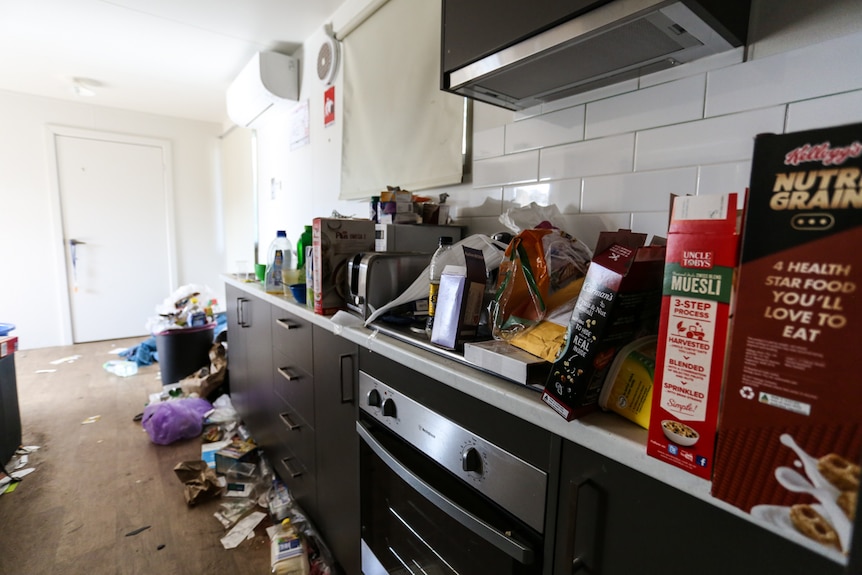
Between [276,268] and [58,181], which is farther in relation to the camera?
[58,181]

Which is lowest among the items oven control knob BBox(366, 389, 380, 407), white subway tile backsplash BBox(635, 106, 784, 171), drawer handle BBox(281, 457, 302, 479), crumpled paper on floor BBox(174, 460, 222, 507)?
crumpled paper on floor BBox(174, 460, 222, 507)

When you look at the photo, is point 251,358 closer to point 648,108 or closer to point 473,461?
point 473,461

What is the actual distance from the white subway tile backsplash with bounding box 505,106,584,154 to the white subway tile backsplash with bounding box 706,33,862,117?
304mm

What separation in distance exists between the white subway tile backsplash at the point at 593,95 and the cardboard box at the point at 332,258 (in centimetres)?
68

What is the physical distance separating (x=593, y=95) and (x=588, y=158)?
6.0 inches

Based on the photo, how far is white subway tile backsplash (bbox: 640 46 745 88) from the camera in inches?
30.3

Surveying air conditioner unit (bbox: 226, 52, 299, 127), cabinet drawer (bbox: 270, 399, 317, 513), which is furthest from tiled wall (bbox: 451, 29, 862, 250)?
air conditioner unit (bbox: 226, 52, 299, 127)

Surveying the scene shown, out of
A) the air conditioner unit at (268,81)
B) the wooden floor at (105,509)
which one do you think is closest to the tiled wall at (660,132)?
the wooden floor at (105,509)

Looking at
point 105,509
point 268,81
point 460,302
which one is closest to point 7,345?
point 105,509

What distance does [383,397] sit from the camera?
960 millimetres

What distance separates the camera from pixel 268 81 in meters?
2.52

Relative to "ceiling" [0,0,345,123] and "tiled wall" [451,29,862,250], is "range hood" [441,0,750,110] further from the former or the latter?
"ceiling" [0,0,345,123]

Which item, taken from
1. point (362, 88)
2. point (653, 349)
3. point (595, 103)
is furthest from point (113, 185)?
point (653, 349)

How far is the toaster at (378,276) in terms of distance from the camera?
43.0 inches
